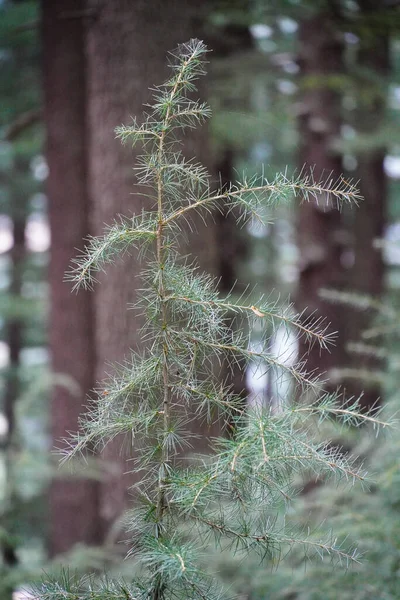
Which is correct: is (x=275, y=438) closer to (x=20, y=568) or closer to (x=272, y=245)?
(x=20, y=568)

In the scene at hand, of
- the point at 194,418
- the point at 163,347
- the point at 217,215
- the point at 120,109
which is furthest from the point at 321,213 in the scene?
the point at 194,418

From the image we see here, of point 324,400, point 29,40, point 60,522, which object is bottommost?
point 60,522

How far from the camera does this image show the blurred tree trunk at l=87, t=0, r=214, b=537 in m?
4.01

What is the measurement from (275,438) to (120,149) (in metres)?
2.82

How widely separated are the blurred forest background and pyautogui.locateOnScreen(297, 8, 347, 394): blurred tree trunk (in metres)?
0.02

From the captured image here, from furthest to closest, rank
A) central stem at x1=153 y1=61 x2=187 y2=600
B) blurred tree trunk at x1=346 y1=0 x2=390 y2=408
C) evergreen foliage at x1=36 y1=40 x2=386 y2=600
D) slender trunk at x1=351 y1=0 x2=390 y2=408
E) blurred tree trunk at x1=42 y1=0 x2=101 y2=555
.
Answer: slender trunk at x1=351 y1=0 x2=390 y2=408 → blurred tree trunk at x1=346 y1=0 x2=390 y2=408 → blurred tree trunk at x1=42 y1=0 x2=101 y2=555 → central stem at x1=153 y1=61 x2=187 y2=600 → evergreen foliage at x1=36 y1=40 x2=386 y2=600

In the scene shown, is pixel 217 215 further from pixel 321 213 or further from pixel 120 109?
pixel 120 109

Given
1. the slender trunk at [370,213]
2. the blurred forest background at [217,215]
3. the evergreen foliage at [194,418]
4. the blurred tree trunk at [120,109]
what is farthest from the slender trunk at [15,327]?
the evergreen foliage at [194,418]

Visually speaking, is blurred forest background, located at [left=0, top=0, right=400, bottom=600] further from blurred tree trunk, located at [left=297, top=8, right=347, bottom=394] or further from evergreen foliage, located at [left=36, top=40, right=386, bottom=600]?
evergreen foliage, located at [left=36, top=40, right=386, bottom=600]

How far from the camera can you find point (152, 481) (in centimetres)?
197

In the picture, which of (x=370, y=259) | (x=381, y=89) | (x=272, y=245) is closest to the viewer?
(x=381, y=89)

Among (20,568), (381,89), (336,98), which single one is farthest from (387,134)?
(20,568)

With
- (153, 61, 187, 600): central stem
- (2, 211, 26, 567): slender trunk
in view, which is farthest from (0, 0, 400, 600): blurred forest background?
(2, 211, 26, 567): slender trunk

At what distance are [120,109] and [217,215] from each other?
11.1 ft
